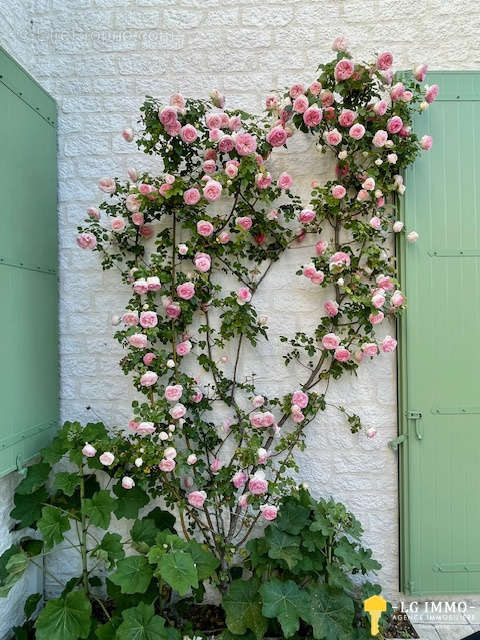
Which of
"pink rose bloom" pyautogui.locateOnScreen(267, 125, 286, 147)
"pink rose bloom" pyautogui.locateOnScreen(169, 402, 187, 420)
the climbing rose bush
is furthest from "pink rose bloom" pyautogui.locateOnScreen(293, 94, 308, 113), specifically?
"pink rose bloom" pyautogui.locateOnScreen(169, 402, 187, 420)

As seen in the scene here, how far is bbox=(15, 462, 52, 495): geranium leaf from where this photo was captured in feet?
7.09

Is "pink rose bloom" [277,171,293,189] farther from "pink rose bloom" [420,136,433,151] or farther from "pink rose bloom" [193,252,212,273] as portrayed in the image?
"pink rose bloom" [420,136,433,151]

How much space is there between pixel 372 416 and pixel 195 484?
1.02m

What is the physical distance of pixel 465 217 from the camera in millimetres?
2400

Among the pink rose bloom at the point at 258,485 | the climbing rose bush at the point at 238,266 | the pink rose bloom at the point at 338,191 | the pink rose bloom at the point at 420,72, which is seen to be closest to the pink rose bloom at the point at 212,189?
the climbing rose bush at the point at 238,266

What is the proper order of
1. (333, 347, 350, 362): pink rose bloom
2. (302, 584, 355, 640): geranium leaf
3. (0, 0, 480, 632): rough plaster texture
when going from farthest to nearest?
(0, 0, 480, 632): rough plaster texture < (333, 347, 350, 362): pink rose bloom < (302, 584, 355, 640): geranium leaf

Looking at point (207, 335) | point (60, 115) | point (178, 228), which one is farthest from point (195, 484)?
point (60, 115)

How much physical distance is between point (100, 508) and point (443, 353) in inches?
74.7

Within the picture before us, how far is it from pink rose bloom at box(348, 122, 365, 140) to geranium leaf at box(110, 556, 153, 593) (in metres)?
2.23

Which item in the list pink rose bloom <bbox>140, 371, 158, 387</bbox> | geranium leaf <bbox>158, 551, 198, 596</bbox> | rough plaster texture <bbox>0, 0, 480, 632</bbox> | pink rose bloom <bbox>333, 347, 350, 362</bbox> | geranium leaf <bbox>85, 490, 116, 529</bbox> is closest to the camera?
geranium leaf <bbox>158, 551, 198, 596</bbox>

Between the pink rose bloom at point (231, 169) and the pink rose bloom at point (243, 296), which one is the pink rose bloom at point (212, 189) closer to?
the pink rose bloom at point (231, 169)

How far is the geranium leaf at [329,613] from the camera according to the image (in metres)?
1.97

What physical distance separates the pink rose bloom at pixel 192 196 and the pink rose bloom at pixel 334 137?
71 cm

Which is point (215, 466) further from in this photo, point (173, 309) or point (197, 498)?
point (173, 309)
